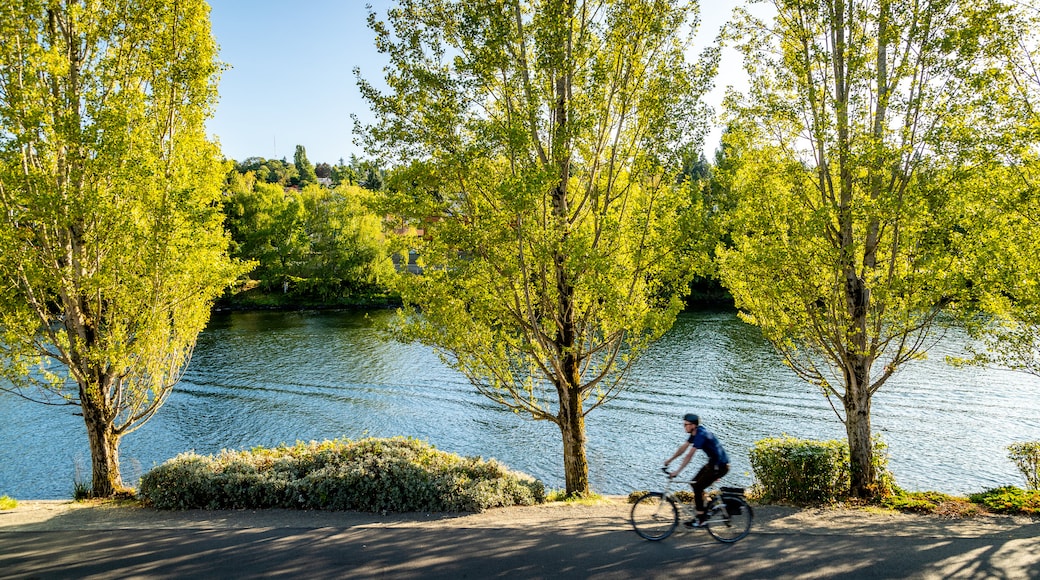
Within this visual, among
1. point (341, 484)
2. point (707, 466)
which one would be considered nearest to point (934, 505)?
point (707, 466)

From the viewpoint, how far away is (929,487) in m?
16.5

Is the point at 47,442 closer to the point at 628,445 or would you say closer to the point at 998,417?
the point at 628,445

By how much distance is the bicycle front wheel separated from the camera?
8562mm

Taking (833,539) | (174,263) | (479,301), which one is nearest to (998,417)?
(833,539)

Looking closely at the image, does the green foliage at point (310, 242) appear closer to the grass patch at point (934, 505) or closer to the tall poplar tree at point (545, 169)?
the tall poplar tree at point (545, 169)

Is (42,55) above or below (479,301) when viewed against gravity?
above

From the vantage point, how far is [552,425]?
75.8 ft

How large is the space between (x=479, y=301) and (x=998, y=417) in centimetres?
2175

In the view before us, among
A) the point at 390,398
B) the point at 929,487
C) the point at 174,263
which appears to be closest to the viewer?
the point at 174,263

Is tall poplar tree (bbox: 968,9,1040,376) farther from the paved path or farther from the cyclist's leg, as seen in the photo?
the cyclist's leg

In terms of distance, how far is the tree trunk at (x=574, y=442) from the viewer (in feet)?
40.3

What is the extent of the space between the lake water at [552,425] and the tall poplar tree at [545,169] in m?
2.67

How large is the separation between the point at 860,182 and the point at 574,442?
7462mm

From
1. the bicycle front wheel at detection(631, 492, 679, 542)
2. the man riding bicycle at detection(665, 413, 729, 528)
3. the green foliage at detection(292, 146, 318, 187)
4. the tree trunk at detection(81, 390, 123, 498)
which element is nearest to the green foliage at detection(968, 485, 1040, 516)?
the man riding bicycle at detection(665, 413, 729, 528)
